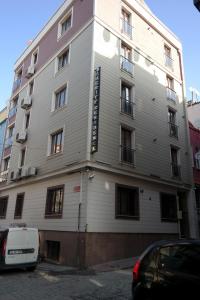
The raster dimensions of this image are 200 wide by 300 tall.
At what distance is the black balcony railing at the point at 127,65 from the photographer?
17109 mm

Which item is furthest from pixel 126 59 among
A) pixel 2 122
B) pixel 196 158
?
pixel 2 122

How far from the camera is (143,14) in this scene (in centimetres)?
2002

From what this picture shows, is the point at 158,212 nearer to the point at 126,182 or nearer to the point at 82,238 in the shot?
the point at 126,182

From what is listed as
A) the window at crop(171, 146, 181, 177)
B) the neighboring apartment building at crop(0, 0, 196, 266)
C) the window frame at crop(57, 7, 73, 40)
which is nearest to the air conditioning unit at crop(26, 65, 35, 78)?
the neighboring apartment building at crop(0, 0, 196, 266)

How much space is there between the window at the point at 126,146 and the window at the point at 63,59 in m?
6.57

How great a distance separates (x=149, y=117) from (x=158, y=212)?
19.9 ft

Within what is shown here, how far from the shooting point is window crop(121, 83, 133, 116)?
16.3m

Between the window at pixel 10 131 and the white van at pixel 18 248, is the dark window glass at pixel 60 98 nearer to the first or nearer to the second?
the window at pixel 10 131

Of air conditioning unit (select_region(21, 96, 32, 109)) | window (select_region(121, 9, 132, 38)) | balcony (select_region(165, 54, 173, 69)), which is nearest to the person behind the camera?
window (select_region(121, 9, 132, 38))

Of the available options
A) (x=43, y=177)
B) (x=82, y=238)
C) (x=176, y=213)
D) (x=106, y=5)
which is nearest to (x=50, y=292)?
(x=82, y=238)

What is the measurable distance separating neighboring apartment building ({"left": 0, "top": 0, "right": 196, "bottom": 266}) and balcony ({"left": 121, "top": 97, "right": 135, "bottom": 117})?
0.21 feet

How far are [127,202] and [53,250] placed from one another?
15.1 feet

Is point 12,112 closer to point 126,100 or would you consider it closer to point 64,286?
point 126,100

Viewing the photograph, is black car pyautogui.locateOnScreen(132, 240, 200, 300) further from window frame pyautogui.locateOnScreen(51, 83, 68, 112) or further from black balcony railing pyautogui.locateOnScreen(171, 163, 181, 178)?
black balcony railing pyautogui.locateOnScreen(171, 163, 181, 178)
